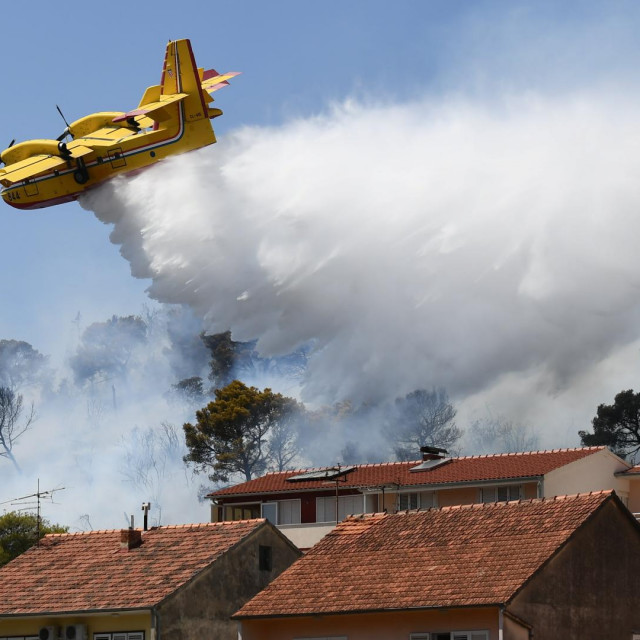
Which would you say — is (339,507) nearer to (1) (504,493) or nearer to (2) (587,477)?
(1) (504,493)

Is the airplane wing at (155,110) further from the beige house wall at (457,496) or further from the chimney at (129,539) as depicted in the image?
the chimney at (129,539)

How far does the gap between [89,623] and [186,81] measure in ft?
112

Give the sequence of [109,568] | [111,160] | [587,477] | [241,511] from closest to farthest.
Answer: [109,568]
[587,477]
[241,511]
[111,160]

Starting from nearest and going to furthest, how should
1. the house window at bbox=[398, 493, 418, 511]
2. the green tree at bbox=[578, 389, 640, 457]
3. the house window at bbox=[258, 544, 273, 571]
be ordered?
1. the house window at bbox=[258, 544, 273, 571]
2. the house window at bbox=[398, 493, 418, 511]
3. the green tree at bbox=[578, 389, 640, 457]

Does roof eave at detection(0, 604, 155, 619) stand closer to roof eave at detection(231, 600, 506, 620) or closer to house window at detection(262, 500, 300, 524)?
roof eave at detection(231, 600, 506, 620)

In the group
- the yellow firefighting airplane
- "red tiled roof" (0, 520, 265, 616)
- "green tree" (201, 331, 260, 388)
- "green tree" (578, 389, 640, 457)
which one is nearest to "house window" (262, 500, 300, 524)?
the yellow firefighting airplane

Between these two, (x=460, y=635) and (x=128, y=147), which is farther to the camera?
(x=128, y=147)

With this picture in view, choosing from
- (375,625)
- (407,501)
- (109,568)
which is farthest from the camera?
(407,501)

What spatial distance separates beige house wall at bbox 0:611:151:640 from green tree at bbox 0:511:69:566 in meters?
39.5

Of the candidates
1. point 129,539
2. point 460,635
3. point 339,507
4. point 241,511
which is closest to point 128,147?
point 241,511

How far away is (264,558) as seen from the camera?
154ft

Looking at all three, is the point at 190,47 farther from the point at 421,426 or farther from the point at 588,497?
the point at 421,426

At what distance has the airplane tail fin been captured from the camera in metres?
71.2

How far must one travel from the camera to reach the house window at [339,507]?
66.8 metres
